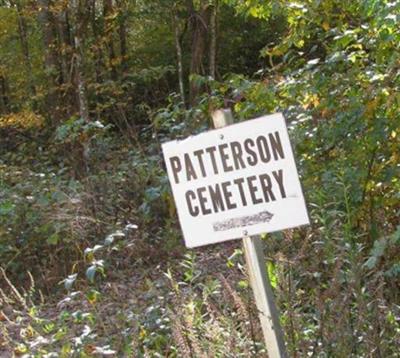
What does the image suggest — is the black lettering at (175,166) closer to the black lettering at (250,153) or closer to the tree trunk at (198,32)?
the black lettering at (250,153)

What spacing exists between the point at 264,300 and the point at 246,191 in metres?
0.39

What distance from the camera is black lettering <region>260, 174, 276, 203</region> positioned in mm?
2518

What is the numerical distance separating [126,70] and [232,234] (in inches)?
577

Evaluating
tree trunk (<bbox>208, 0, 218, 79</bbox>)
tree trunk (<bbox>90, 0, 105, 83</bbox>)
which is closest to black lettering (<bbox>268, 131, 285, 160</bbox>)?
tree trunk (<bbox>208, 0, 218, 79</bbox>)

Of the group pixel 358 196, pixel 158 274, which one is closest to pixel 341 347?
pixel 358 196

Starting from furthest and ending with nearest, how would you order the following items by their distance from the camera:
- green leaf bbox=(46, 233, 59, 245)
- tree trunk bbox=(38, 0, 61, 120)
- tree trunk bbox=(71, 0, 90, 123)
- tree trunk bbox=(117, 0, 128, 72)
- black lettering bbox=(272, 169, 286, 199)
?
tree trunk bbox=(117, 0, 128, 72) < tree trunk bbox=(38, 0, 61, 120) < tree trunk bbox=(71, 0, 90, 123) < green leaf bbox=(46, 233, 59, 245) < black lettering bbox=(272, 169, 286, 199)

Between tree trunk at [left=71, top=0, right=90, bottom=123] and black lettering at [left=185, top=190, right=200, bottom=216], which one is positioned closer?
black lettering at [left=185, top=190, right=200, bottom=216]

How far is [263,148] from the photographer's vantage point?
2547mm

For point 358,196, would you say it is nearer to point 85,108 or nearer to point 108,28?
A: point 85,108

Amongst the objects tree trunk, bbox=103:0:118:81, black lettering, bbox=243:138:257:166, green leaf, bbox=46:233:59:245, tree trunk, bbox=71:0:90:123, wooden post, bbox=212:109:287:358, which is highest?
tree trunk, bbox=103:0:118:81

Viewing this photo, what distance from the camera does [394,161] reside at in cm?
477

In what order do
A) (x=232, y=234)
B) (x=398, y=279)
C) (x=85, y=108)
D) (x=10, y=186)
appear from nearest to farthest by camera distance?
(x=232, y=234) < (x=398, y=279) < (x=10, y=186) < (x=85, y=108)

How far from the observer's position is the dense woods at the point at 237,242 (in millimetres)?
3115

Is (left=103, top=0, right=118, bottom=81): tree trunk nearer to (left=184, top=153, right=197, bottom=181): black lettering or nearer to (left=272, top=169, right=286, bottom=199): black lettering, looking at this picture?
(left=184, top=153, right=197, bottom=181): black lettering
